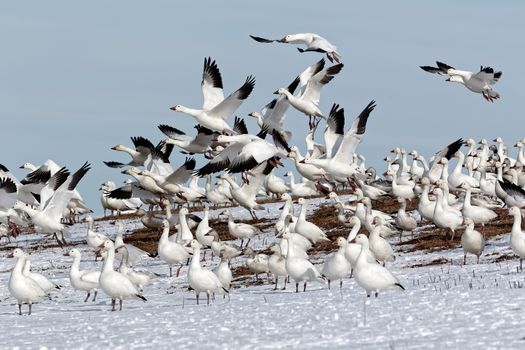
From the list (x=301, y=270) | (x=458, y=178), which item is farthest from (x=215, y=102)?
(x=301, y=270)

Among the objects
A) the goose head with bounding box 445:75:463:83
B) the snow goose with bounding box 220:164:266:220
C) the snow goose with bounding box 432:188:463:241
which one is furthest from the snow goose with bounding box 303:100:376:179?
the goose head with bounding box 445:75:463:83

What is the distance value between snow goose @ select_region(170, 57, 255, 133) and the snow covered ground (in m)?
8.83

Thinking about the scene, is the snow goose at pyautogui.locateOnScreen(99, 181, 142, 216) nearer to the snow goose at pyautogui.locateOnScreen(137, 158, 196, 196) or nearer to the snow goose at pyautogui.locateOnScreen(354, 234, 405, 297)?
the snow goose at pyautogui.locateOnScreen(137, 158, 196, 196)

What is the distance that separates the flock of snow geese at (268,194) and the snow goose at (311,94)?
0.03 meters

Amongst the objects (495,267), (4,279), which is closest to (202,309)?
(495,267)

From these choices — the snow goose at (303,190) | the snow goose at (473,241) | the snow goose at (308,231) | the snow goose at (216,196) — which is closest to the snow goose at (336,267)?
the snow goose at (473,241)

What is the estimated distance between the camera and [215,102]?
2994cm

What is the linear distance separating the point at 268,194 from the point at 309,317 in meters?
25.2

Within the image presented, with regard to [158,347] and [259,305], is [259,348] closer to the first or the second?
[158,347]

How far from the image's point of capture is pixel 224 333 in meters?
13.3

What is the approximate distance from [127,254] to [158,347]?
7.60m

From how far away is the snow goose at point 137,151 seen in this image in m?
32.6

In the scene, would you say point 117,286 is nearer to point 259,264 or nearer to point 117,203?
point 259,264

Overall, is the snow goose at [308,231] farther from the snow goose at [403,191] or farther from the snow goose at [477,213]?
the snow goose at [403,191]
